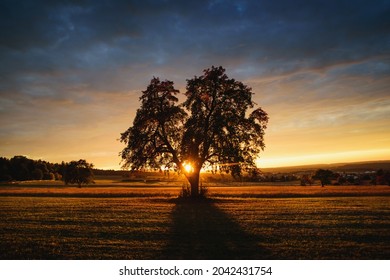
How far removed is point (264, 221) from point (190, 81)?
23185mm

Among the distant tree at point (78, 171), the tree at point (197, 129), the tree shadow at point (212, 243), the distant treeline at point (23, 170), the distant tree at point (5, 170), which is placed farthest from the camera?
the distant treeline at point (23, 170)

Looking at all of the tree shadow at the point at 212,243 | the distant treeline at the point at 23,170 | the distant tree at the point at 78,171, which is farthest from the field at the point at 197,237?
the distant treeline at the point at 23,170

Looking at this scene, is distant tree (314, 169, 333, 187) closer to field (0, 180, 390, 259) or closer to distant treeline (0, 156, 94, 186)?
distant treeline (0, 156, 94, 186)

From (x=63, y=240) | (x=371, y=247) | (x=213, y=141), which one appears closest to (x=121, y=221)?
(x=63, y=240)

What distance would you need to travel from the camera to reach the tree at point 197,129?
128 feet

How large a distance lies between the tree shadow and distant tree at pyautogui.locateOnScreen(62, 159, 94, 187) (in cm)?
7835

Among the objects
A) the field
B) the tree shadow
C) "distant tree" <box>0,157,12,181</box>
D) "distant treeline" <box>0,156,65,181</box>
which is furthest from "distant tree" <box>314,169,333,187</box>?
"distant tree" <box>0,157,12,181</box>

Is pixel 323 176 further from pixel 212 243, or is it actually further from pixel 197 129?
pixel 212 243

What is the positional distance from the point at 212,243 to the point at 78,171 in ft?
278

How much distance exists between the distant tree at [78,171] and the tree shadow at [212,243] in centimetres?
7835

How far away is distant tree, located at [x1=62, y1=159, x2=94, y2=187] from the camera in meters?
92.9

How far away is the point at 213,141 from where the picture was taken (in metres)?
39.7

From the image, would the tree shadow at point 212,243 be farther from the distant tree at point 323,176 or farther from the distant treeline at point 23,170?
the distant treeline at point 23,170
